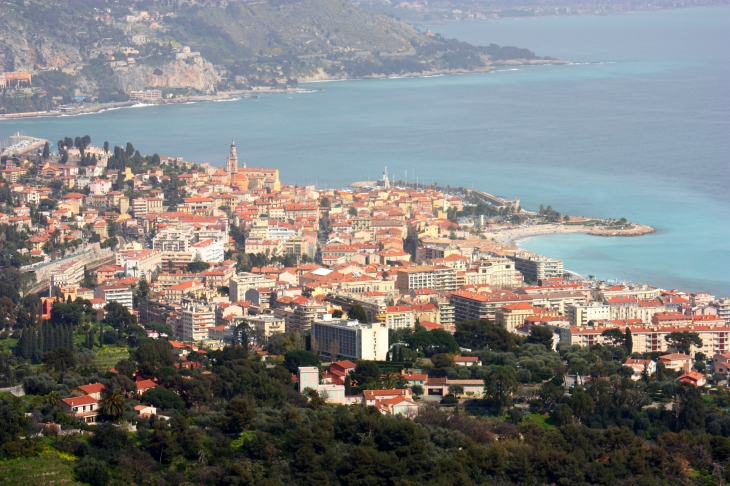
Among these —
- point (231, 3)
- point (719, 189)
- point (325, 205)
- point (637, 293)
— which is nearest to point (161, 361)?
point (637, 293)

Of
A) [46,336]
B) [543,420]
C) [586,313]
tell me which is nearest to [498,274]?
[586,313]

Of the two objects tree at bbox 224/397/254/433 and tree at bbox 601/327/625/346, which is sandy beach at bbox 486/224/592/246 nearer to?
tree at bbox 601/327/625/346

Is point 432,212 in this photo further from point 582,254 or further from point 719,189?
point 719,189

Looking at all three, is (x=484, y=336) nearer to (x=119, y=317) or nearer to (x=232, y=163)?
(x=119, y=317)

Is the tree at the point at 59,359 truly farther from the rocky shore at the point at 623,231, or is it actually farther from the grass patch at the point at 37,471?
the rocky shore at the point at 623,231

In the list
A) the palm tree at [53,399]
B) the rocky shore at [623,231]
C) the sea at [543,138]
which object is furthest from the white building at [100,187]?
the palm tree at [53,399]

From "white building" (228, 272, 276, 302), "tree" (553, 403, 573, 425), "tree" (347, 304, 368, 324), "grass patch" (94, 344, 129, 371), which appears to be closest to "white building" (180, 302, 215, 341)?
"grass patch" (94, 344, 129, 371)
